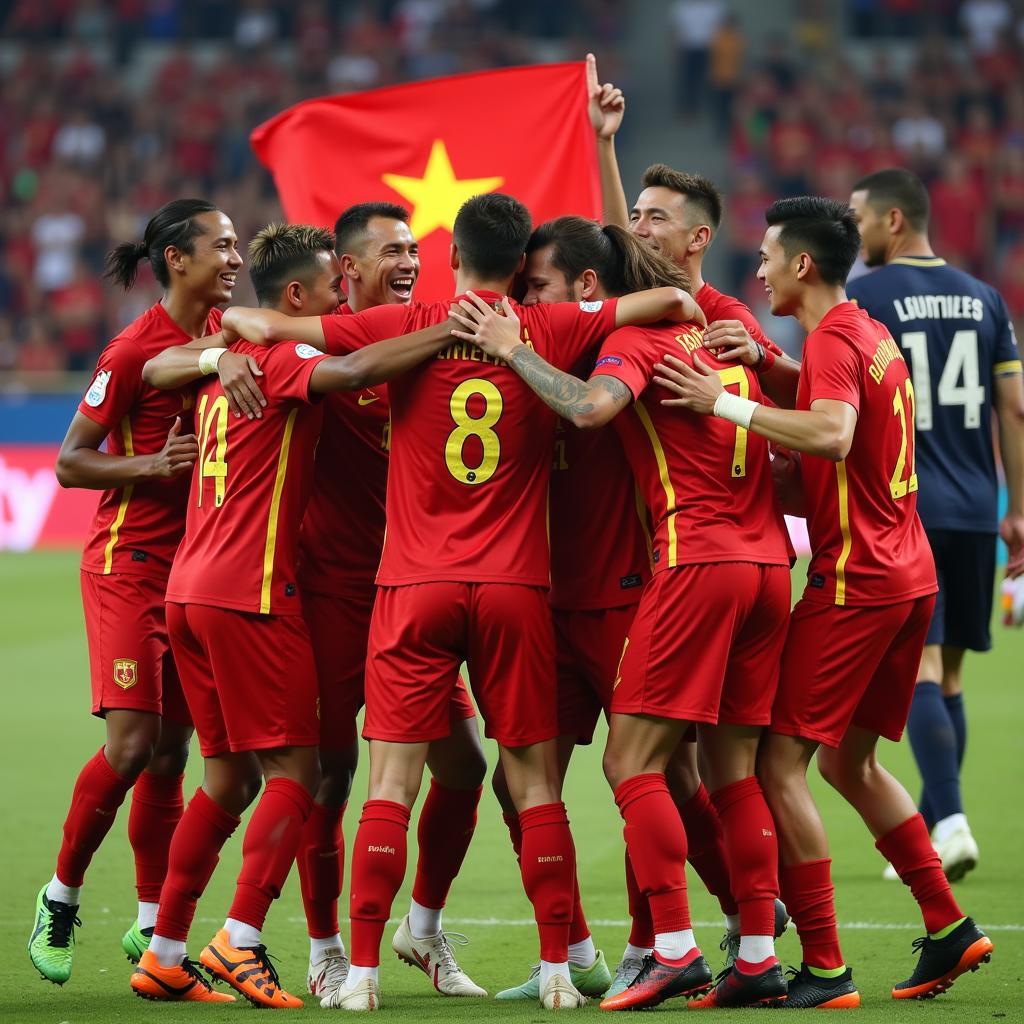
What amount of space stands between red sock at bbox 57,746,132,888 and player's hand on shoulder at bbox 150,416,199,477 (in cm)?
90

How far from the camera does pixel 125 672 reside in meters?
5.43

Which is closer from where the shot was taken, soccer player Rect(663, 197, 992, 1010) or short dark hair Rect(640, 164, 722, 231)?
soccer player Rect(663, 197, 992, 1010)

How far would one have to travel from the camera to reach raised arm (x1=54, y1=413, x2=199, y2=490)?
17.6 ft

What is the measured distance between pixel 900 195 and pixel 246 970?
13.1ft

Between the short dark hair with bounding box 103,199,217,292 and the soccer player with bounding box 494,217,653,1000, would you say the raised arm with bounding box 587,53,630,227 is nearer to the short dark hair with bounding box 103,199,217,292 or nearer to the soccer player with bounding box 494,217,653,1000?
the soccer player with bounding box 494,217,653,1000

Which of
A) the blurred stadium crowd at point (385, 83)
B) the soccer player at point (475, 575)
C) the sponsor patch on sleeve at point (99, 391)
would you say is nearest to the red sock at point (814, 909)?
the soccer player at point (475, 575)

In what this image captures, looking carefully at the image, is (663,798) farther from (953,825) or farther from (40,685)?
(40,685)

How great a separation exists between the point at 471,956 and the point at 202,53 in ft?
75.3

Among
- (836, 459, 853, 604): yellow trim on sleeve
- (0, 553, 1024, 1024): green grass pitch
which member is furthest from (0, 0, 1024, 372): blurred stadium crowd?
(836, 459, 853, 604): yellow trim on sleeve

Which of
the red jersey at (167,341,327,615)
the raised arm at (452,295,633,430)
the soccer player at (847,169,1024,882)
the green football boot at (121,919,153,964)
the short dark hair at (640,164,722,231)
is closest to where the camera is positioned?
the raised arm at (452,295,633,430)

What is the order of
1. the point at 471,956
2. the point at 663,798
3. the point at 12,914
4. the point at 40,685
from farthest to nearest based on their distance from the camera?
the point at 40,685 → the point at 12,914 → the point at 471,956 → the point at 663,798

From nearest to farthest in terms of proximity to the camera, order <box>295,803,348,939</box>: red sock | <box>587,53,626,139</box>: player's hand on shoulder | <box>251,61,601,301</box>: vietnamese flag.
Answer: <box>295,803,348,939</box>: red sock
<box>587,53,626,139</box>: player's hand on shoulder
<box>251,61,601,301</box>: vietnamese flag

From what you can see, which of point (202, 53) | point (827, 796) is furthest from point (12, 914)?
point (202, 53)

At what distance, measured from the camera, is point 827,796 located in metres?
8.40
